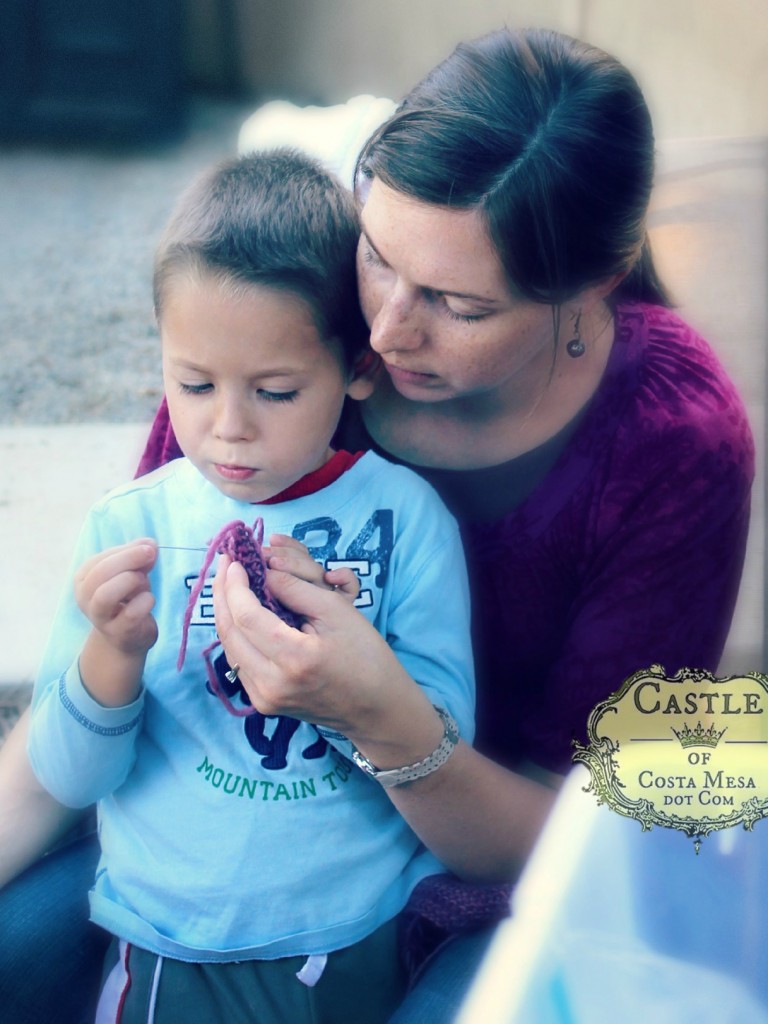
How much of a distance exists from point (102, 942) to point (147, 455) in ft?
1.64

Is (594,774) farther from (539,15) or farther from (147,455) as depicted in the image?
(539,15)

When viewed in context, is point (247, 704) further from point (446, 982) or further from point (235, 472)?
point (446, 982)

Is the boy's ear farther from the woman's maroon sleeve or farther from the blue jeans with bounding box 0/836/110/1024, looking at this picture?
the blue jeans with bounding box 0/836/110/1024

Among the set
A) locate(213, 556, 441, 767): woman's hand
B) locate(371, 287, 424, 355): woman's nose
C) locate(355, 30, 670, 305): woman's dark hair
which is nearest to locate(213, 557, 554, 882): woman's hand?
locate(213, 556, 441, 767): woman's hand

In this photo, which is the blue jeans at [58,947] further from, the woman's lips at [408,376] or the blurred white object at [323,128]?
the blurred white object at [323,128]

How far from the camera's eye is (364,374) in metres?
0.98

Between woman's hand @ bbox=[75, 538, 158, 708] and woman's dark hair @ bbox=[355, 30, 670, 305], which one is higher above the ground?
woman's dark hair @ bbox=[355, 30, 670, 305]

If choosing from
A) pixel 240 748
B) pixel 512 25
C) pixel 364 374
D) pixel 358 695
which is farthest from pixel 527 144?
pixel 240 748

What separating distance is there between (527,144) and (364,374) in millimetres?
247

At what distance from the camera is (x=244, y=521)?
0.94 meters

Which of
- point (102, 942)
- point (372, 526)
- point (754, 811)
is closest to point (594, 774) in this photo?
point (754, 811)

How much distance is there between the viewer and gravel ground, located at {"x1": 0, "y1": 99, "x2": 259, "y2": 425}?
918mm

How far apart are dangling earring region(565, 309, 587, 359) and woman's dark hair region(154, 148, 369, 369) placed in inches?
8.0

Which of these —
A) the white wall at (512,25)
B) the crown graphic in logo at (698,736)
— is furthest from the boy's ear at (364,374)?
the crown graphic in logo at (698,736)
